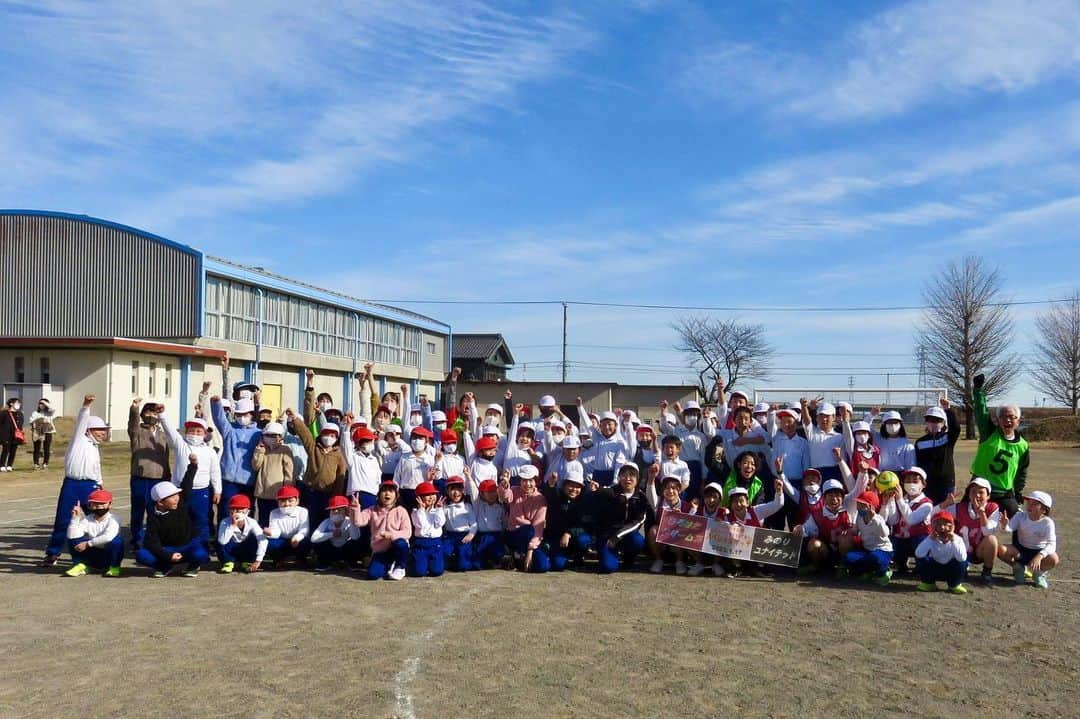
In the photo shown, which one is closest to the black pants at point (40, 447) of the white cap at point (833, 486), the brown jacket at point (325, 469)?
the brown jacket at point (325, 469)

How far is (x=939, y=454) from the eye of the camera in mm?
9945

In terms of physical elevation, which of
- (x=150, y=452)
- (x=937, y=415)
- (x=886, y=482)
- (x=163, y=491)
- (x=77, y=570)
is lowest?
(x=77, y=570)

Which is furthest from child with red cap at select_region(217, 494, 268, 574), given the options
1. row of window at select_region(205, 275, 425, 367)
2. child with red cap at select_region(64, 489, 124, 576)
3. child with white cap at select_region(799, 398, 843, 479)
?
row of window at select_region(205, 275, 425, 367)

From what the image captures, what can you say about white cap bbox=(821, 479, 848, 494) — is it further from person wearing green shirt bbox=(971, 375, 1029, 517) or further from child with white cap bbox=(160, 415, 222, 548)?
child with white cap bbox=(160, 415, 222, 548)

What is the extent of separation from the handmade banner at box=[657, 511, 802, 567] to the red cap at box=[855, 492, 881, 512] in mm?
734

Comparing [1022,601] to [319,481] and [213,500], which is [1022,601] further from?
[213,500]

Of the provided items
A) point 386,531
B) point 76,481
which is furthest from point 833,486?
point 76,481

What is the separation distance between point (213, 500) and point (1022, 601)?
27.1 feet

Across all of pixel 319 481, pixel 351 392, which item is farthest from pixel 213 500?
pixel 351 392

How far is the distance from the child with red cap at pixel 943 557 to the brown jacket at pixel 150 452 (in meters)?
7.74

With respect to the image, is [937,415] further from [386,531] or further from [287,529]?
[287,529]

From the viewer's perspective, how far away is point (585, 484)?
1028 centimetres

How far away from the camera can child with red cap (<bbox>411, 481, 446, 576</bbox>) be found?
369 inches

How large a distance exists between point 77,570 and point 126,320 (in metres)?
27.4
